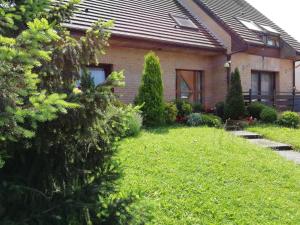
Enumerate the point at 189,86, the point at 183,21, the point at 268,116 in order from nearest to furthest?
1. the point at 268,116
2. the point at 189,86
3. the point at 183,21

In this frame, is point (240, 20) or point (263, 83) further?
point (263, 83)

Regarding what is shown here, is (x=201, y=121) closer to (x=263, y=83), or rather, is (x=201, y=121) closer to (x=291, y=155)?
(x=291, y=155)

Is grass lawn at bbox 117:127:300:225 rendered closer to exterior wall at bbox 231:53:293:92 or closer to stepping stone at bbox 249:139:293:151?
stepping stone at bbox 249:139:293:151

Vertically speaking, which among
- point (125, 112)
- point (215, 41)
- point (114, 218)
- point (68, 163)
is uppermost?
point (215, 41)

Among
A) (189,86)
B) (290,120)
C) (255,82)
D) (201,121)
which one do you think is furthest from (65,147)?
(255,82)

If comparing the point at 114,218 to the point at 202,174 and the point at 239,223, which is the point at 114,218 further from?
the point at 202,174

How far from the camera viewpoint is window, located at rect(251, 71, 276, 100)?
19281mm

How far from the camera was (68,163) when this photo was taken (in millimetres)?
3287

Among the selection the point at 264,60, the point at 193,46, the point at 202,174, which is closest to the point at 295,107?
the point at 264,60

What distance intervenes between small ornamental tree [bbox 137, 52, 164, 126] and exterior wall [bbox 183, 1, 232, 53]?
6.00 metres

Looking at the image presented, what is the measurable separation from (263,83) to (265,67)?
89 cm

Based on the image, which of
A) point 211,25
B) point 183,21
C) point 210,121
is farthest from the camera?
point 211,25

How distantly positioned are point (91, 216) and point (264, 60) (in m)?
17.5

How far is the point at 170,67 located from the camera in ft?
53.0
